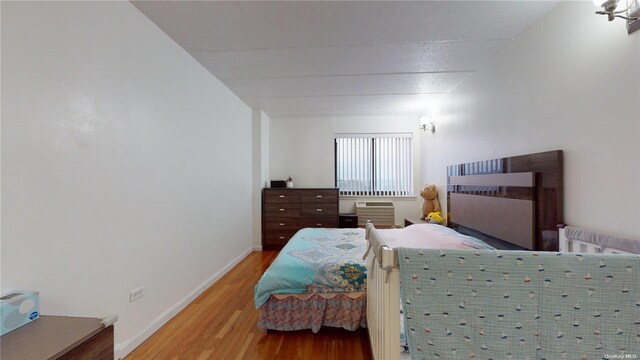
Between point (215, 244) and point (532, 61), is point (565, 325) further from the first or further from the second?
point (215, 244)

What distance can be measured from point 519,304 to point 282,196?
11.8 ft

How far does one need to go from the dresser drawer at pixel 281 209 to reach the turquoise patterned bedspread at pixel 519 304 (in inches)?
131

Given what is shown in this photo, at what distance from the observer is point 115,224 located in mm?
1554

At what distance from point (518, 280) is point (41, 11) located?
243 cm

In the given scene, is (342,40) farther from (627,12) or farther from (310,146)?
(310,146)

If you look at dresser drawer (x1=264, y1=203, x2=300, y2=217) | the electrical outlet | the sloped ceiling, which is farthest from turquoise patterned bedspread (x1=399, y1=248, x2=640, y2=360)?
dresser drawer (x1=264, y1=203, x2=300, y2=217)

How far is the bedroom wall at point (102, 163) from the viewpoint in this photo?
1.09 m

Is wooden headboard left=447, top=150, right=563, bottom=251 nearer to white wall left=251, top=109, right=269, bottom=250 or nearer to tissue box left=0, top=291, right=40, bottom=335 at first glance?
tissue box left=0, top=291, right=40, bottom=335

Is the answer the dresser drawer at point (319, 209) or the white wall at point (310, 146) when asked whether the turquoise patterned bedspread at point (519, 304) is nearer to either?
the dresser drawer at point (319, 209)

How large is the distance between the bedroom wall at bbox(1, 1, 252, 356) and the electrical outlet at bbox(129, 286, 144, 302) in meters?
0.04

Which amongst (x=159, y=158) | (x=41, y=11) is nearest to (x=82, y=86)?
(x=41, y=11)

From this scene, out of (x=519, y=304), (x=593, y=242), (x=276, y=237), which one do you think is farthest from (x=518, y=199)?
(x=276, y=237)

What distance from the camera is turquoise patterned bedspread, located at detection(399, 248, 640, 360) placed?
83cm

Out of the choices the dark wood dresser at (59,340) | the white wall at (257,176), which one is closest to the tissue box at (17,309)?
the dark wood dresser at (59,340)
